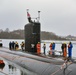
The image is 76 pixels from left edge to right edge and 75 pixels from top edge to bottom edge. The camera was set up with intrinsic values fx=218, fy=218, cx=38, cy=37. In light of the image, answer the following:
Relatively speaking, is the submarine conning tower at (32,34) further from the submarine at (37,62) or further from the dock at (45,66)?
the dock at (45,66)

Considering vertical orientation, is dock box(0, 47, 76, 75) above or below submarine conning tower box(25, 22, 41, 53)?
below

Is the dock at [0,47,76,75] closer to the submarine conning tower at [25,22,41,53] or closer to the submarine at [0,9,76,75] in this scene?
the submarine at [0,9,76,75]

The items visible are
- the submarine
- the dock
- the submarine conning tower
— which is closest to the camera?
the dock

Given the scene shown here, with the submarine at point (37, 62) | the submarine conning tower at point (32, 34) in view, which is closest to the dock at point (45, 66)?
the submarine at point (37, 62)

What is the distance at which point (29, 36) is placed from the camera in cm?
1895

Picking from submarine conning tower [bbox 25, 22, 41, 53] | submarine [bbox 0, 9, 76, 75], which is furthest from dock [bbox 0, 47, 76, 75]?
submarine conning tower [bbox 25, 22, 41, 53]

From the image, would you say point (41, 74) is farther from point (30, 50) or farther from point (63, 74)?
point (30, 50)

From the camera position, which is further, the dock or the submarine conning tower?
the submarine conning tower

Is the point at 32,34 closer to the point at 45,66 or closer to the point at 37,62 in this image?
the point at 37,62

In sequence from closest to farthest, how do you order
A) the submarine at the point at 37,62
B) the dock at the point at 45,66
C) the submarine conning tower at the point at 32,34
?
the dock at the point at 45,66
the submarine at the point at 37,62
the submarine conning tower at the point at 32,34

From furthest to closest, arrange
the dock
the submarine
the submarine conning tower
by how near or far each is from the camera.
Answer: the submarine conning tower < the submarine < the dock

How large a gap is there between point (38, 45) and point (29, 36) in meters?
1.12

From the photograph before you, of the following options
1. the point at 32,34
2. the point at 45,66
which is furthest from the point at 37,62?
the point at 32,34

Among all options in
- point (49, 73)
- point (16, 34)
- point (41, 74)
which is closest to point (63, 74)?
point (49, 73)
